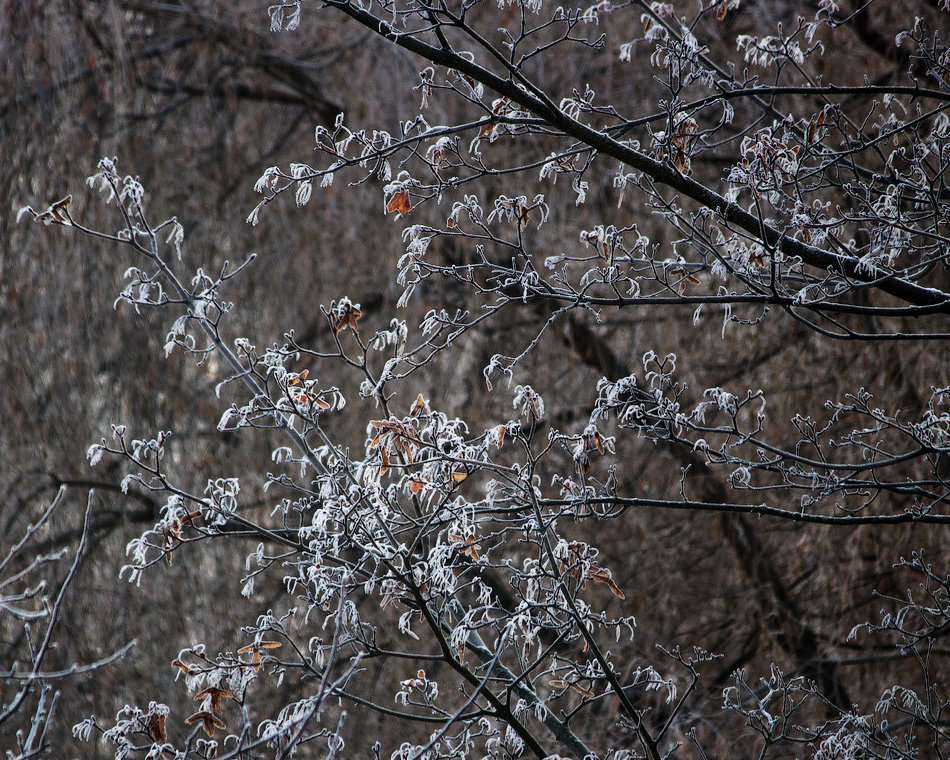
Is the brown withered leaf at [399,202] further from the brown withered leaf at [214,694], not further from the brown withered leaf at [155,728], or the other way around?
the brown withered leaf at [155,728]

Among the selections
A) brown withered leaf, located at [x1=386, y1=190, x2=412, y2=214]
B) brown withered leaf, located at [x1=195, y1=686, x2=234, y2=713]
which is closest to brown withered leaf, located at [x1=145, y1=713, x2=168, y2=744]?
brown withered leaf, located at [x1=195, y1=686, x2=234, y2=713]

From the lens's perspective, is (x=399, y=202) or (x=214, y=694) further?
(x=399, y=202)

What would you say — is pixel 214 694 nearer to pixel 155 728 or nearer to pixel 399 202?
pixel 155 728

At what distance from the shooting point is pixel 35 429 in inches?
167

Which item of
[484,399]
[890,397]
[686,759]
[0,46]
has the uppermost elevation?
[0,46]

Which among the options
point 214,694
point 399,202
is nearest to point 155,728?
point 214,694

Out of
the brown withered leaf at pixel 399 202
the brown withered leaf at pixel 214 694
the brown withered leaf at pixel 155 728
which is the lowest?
the brown withered leaf at pixel 155 728

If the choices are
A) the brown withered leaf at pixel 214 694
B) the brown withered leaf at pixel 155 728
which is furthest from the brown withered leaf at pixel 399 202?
the brown withered leaf at pixel 155 728

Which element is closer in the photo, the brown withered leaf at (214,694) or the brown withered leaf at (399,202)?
the brown withered leaf at (214,694)

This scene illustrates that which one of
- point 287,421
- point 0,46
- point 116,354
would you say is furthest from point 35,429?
point 287,421

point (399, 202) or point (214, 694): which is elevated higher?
point (399, 202)

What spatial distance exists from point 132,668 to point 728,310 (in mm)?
2816

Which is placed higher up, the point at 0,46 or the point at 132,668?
the point at 0,46

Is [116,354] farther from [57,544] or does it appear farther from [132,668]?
[132,668]
